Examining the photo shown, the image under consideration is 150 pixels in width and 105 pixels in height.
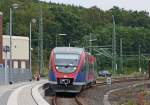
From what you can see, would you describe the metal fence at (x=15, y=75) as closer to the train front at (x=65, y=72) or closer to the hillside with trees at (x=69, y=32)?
the train front at (x=65, y=72)

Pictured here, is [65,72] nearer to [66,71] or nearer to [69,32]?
[66,71]

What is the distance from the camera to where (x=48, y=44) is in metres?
130

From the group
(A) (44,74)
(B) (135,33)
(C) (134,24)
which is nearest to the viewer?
(A) (44,74)

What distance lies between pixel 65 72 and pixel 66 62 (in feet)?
2.74

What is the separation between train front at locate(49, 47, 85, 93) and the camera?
3562 cm

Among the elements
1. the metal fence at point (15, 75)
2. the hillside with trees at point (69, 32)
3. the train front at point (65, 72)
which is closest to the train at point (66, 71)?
the train front at point (65, 72)

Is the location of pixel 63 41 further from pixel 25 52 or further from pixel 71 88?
pixel 71 88

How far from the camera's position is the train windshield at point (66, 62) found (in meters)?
36.0

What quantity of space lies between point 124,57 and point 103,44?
20.7 feet

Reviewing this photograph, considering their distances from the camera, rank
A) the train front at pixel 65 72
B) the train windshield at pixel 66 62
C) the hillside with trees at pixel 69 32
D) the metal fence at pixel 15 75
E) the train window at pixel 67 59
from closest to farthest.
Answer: the train front at pixel 65 72 → the train windshield at pixel 66 62 → the train window at pixel 67 59 → the metal fence at pixel 15 75 → the hillside with trees at pixel 69 32

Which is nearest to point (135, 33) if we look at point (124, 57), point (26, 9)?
point (124, 57)

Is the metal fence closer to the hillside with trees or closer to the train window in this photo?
the train window

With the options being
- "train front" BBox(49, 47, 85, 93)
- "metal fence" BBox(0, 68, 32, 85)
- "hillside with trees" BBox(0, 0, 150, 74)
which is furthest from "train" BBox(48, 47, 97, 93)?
"hillside with trees" BBox(0, 0, 150, 74)

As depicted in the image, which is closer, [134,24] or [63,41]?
[63,41]
